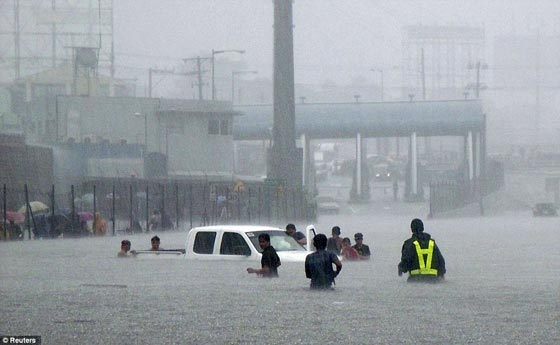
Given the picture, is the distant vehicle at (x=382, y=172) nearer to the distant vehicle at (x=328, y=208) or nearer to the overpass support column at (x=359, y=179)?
the overpass support column at (x=359, y=179)

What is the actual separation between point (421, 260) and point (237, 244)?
17.2 feet

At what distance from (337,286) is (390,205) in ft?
169

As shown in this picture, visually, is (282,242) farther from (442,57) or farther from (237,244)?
(442,57)

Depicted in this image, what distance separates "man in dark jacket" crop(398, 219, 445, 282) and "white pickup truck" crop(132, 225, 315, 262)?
4.36m

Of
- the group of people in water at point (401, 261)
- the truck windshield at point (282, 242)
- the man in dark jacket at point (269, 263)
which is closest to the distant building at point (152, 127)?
the truck windshield at point (282, 242)

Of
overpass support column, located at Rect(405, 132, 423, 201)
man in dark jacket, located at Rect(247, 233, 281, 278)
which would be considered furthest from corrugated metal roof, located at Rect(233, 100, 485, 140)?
man in dark jacket, located at Rect(247, 233, 281, 278)

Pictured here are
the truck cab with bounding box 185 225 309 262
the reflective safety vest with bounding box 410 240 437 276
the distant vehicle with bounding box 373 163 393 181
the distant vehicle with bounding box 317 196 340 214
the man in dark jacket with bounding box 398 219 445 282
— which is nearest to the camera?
the man in dark jacket with bounding box 398 219 445 282

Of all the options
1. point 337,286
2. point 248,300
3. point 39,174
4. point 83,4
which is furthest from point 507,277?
point 83,4

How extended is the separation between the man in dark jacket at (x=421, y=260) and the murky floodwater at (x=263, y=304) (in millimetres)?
246

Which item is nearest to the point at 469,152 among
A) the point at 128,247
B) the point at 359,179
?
the point at 359,179

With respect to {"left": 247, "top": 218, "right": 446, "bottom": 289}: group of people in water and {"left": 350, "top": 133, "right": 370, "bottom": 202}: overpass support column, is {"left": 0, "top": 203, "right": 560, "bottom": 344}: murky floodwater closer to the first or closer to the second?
{"left": 247, "top": 218, "right": 446, "bottom": 289}: group of people in water

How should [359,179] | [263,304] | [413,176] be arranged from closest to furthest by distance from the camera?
[263,304]
[413,176]
[359,179]

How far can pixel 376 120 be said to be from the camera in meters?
81.3

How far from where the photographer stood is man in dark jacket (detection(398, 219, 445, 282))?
21.9 meters
